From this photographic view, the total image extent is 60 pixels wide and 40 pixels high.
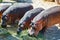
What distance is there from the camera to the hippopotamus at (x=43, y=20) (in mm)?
3844

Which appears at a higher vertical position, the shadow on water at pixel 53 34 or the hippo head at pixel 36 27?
the hippo head at pixel 36 27

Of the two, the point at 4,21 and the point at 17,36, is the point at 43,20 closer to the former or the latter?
the point at 17,36

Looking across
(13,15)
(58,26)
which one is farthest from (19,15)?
(58,26)

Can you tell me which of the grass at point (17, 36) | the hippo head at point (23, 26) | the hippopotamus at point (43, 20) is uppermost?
the hippopotamus at point (43, 20)

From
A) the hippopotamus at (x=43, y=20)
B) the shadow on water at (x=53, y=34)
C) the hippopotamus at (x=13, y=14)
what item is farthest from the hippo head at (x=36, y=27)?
the hippopotamus at (x=13, y=14)

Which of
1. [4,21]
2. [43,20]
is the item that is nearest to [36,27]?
[43,20]

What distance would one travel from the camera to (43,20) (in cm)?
387

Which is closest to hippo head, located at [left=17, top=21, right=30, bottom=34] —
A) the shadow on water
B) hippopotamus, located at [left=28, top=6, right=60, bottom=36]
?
hippopotamus, located at [left=28, top=6, right=60, bottom=36]

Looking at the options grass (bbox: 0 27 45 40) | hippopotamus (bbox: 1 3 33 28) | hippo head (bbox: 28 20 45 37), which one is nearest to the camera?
hippo head (bbox: 28 20 45 37)

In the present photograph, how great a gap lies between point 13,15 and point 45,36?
122 cm

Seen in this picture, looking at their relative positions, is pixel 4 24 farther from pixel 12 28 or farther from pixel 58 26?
pixel 58 26

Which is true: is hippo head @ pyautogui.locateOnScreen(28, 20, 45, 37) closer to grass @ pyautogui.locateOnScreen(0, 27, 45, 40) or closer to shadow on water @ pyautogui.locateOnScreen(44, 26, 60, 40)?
grass @ pyautogui.locateOnScreen(0, 27, 45, 40)

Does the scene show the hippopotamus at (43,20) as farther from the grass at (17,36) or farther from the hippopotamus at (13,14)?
the hippopotamus at (13,14)

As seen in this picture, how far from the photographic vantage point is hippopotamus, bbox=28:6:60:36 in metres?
3.84
